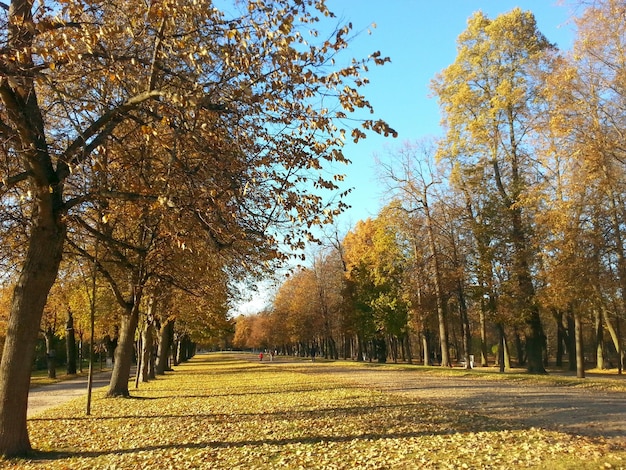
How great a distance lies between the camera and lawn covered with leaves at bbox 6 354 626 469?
23.3 feet

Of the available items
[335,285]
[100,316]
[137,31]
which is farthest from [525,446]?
[335,285]

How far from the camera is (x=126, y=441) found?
30.9 ft

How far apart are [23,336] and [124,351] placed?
9.24 m

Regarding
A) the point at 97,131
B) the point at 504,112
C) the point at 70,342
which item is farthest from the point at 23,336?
the point at 70,342

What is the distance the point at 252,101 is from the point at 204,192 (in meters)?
1.47

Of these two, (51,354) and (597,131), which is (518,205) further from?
(51,354)

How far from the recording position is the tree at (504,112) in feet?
82.8

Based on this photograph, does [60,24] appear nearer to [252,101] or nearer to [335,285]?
[252,101]

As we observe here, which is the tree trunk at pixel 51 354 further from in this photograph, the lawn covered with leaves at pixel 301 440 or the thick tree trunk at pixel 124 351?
the lawn covered with leaves at pixel 301 440

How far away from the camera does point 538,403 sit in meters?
13.4

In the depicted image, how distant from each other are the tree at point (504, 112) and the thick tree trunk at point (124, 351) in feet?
58.7

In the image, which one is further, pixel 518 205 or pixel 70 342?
pixel 70 342

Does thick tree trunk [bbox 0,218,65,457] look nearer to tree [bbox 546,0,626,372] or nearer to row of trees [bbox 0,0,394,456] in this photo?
row of trees [bbox 0,0,394,456]

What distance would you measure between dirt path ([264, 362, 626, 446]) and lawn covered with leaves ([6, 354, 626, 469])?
82 cm
